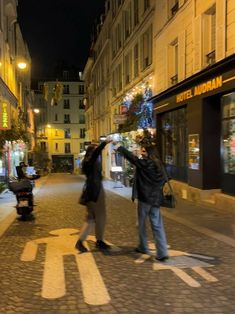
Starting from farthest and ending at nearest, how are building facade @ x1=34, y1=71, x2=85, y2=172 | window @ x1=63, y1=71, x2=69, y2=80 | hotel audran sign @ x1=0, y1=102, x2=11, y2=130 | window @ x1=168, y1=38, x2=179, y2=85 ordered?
window @ x1=63, y1=71, x2=69, y2=80
building facade @ x1=34, y1=71, x2=85, y2=172
hotel audran sign @ x1=0, y1=102, x2=11, y2=130
window @ x1=168, y1=38, x2=179, y2=85

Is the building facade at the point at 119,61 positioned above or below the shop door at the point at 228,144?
above

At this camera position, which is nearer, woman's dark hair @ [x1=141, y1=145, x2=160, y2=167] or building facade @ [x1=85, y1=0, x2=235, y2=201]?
woman's dark hair @ [x1=141, y1=145, x2=160, y2=167]

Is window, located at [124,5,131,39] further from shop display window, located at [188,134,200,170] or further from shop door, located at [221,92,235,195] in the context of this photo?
shop door, located at [221,92,235,195]

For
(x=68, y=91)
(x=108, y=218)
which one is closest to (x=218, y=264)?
(x=108, y=218)

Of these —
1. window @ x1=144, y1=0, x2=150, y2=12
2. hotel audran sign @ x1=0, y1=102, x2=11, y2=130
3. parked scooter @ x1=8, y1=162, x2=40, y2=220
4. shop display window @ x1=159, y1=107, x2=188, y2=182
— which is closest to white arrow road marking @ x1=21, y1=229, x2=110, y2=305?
parked scooter @ x1=8, y1=162, x2=40, y2=220

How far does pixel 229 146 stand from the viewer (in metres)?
13.6

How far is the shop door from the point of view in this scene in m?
13.4

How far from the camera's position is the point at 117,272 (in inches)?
257

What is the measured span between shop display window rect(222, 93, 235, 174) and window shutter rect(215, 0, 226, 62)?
1311 mm

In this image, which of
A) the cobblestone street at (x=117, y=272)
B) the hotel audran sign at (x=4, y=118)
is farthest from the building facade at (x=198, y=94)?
the hotel audran sign at (x=4, y=118)

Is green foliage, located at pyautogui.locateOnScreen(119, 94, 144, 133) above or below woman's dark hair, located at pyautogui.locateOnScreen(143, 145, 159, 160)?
above

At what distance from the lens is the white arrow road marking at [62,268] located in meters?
5.56

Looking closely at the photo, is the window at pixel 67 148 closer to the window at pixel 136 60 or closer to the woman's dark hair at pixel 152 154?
the window at pixel 136 60

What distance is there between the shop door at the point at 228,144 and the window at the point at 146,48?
947cm
